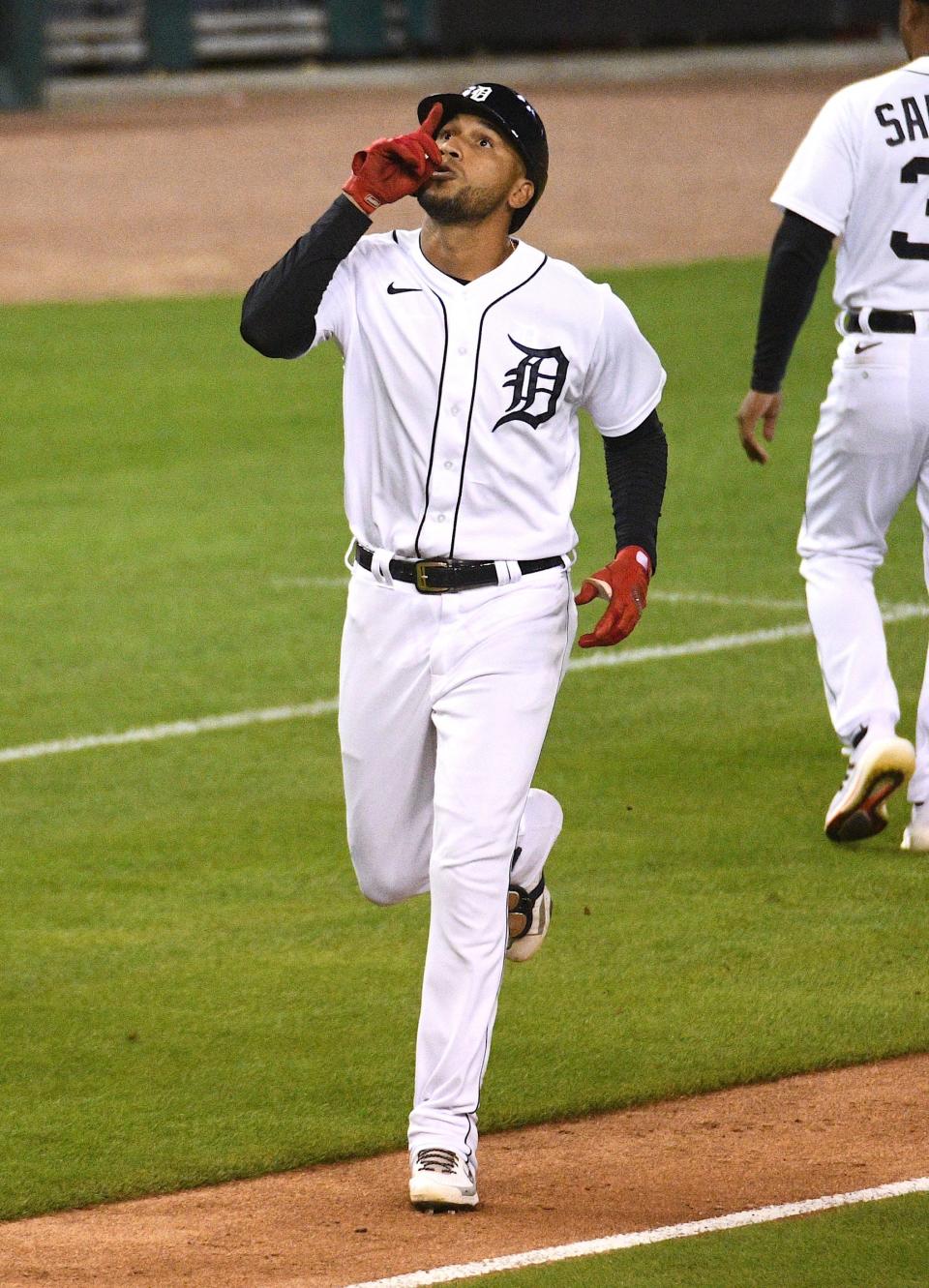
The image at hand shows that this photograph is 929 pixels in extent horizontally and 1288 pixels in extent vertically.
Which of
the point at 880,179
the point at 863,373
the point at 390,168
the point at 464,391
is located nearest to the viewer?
the point at 390,168

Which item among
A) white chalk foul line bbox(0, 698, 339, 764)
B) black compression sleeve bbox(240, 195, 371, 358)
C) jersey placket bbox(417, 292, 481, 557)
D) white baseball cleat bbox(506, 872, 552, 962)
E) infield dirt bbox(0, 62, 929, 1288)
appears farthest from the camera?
white chalk foul line bbox(0, 698, 339, 764)

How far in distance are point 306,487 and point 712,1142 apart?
8968mm

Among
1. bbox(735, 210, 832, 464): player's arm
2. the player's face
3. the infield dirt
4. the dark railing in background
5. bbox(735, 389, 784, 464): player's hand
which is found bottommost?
the dark railing in background

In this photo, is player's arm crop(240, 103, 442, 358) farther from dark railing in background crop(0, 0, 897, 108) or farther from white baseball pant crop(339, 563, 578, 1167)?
dark railing in background crop(0, 0, 897, 108)

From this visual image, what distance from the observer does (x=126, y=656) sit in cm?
1009

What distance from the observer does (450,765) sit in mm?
4953

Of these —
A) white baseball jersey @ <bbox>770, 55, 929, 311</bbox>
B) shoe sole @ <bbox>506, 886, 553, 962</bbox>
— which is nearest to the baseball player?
shoe sole @ <bbox>506, 886, 553, 962</bbox>

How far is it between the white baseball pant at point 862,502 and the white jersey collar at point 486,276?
2216 millimetres

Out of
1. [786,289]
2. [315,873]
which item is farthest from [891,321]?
[315,873]

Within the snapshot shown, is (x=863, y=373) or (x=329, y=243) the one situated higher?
(x=329, y=243)

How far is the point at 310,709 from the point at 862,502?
2727 mm

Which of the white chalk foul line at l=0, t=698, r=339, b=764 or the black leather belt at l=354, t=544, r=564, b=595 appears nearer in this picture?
the black leather belt at l=354, t=544, r=564, b=595

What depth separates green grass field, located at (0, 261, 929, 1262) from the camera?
5582mm

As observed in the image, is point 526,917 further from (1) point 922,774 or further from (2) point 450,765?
(1) point 922,774
